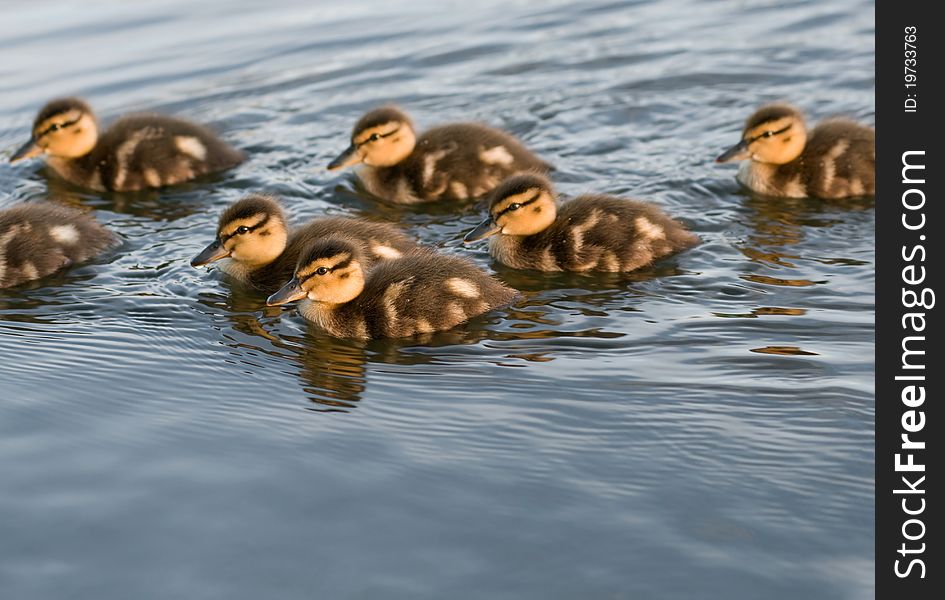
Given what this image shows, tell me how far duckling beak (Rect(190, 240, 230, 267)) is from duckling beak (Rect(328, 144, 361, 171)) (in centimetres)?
126

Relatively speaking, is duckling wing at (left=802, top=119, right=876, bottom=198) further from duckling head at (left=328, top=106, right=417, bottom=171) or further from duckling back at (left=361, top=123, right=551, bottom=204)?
duckling head at (left=328, top=106, right=417, bottom=171)

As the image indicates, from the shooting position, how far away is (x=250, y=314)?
5059 mm

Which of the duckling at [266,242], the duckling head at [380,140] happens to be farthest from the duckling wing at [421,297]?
the duckling head at [380,140]

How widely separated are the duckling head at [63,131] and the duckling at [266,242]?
5.71 ft

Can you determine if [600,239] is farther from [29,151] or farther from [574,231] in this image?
[29,151]

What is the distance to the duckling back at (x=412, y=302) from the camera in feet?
15.5

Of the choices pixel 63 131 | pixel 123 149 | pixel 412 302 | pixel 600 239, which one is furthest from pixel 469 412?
pixel 63 131

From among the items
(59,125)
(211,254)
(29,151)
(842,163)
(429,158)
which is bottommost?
(211,254)

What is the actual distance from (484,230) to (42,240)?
1.70 meters

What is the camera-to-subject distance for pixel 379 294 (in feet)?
15.7
